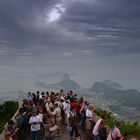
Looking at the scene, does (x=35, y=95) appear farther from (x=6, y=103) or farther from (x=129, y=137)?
(x=129, y=137)

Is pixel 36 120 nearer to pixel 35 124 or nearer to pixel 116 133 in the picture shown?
pixel 35 124

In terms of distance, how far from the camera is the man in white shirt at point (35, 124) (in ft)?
73.7

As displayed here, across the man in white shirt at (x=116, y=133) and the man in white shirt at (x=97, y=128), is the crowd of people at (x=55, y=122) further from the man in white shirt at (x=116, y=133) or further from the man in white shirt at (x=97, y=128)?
the man in white shirt at (x=116, y=133)

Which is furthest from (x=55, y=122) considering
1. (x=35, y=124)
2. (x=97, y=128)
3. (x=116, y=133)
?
(x=116, y=133)

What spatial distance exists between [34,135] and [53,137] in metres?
1.79


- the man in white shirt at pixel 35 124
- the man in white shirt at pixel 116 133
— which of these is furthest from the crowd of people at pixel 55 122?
the man in white shirt at pixel 116 133

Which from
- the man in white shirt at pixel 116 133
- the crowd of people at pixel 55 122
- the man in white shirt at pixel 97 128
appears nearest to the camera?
the man in white shirt at pixel 116 133

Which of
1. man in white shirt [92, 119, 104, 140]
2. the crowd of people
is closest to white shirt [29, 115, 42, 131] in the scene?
the crowd of people

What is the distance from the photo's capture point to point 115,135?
17797 mm

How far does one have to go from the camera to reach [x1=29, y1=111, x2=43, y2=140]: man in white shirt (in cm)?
2245

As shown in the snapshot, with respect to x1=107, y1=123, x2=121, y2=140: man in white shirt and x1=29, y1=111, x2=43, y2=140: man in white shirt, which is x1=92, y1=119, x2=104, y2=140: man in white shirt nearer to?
x1=107, y1=123, x2=121, y2=140: man in white shirt

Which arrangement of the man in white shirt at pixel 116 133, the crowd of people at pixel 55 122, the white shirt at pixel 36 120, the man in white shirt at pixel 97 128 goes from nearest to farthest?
the man in white shirt at pixel 116 133 < the man in white shirt at pixel 97 128 < the crowd of people at pixel 55 122 < the white shirt at pixel 36 120

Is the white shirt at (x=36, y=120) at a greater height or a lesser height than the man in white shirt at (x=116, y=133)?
greater

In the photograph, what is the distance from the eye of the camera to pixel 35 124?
74.1ft
